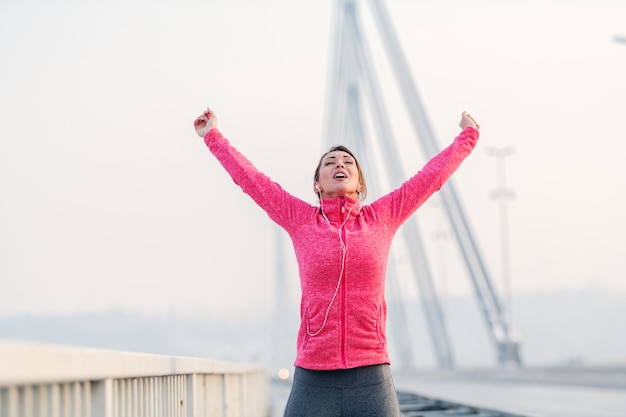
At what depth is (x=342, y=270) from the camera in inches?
155

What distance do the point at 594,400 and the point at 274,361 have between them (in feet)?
188

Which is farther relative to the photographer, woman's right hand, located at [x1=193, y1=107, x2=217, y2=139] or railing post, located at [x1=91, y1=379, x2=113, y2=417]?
woman's right hand, located at [x1=193, y1=107, x2=217, y2=139]

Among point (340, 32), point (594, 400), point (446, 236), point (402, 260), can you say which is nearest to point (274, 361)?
point (402, 260)

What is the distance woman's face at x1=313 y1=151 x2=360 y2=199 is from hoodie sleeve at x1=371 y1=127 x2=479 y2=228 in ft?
0.34

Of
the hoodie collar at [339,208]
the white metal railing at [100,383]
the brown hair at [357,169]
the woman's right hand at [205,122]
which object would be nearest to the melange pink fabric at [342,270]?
the hoodie collar at [339,208]

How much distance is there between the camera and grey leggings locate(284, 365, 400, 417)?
12.8 ft

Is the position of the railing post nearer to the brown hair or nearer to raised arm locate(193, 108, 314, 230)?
raised arm locate(193, 108, 314, 230)

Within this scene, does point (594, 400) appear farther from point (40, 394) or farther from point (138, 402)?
point (40, 394)

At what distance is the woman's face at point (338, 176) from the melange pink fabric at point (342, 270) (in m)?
0.04

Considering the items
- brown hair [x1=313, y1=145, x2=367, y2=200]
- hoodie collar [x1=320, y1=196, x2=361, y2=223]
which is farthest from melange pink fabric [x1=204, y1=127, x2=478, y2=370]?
brown hair [x1=313, y1=145, x2=367, y2=200]

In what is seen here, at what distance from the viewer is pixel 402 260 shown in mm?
74750

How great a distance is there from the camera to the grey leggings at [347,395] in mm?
3902

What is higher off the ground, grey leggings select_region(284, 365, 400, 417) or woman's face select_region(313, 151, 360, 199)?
woman's face select_region(313, 151, 360, 199)

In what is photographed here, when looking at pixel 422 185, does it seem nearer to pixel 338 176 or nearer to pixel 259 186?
pixel 338 176
